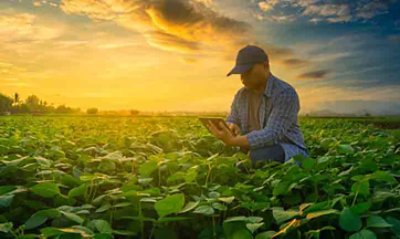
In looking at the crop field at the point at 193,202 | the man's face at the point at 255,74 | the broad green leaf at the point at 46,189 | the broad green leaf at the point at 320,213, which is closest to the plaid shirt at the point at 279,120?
the man's face at the point at 255,74

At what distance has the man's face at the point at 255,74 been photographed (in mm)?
4719

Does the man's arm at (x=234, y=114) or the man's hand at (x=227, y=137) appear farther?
the man's arm at (x=234, y=114)

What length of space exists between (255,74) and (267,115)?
0.48 meters

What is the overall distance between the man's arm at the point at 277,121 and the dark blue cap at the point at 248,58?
0.41 metres

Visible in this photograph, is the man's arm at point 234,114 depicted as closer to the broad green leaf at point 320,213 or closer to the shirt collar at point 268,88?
the shirt collar at point 268,88

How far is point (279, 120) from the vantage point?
4758mm

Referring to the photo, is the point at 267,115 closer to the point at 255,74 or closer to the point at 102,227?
the point at 255,74

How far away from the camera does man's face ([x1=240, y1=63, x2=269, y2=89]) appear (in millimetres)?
4719

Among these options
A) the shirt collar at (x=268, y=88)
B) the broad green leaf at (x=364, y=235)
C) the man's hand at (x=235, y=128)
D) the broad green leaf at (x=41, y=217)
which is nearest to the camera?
the broad green leaf at (x=364, y=235)

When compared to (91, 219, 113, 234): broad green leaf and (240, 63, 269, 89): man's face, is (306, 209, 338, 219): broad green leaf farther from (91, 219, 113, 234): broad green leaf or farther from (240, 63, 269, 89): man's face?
(240, 63, 269, 89): man's face

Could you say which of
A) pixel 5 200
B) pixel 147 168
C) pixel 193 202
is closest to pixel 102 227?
pixel 193 202

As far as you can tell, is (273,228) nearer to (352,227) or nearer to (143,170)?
(352,227)

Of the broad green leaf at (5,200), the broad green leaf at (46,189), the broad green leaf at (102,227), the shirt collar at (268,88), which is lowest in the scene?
the broad green leaf at (102,227)

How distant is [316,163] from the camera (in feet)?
9.23
